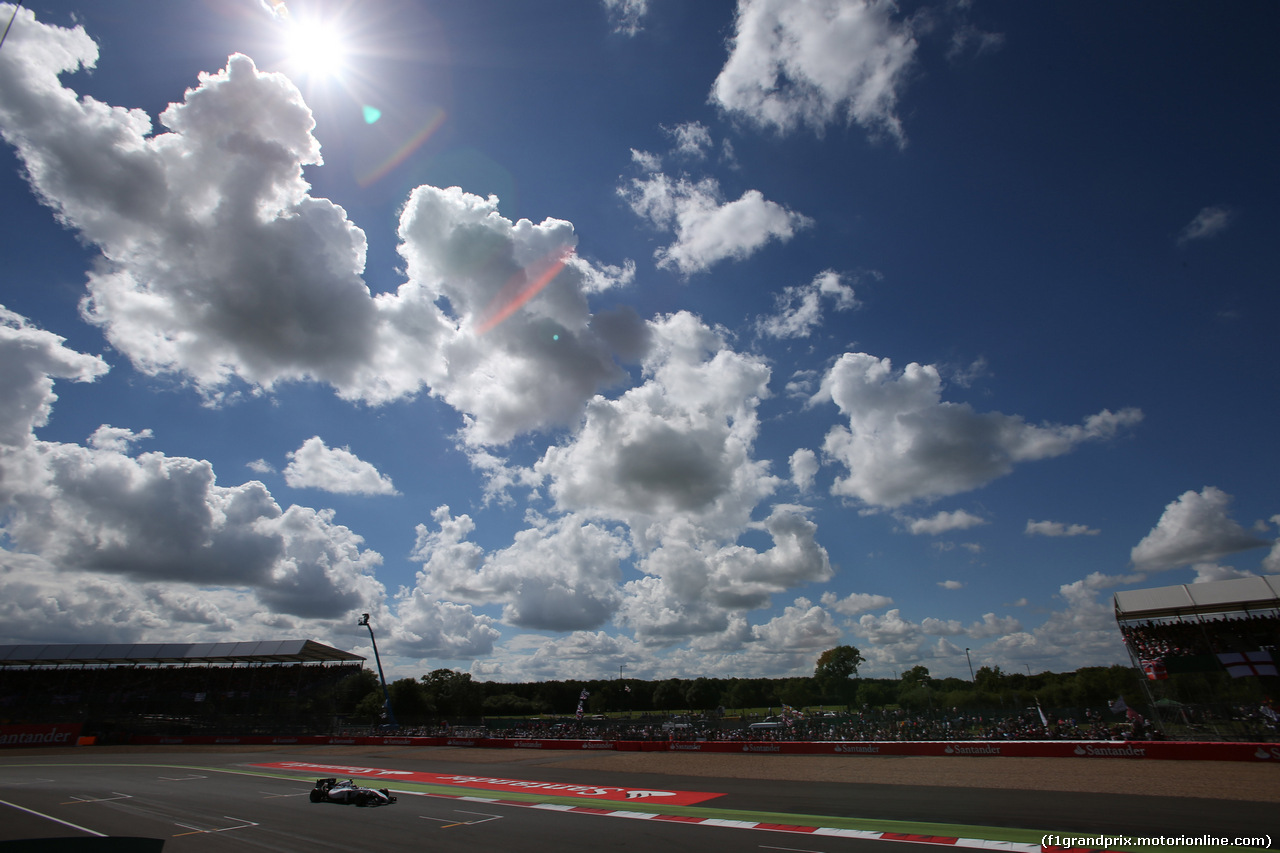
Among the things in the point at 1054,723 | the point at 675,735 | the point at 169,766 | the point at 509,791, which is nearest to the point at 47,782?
the point at 169,766

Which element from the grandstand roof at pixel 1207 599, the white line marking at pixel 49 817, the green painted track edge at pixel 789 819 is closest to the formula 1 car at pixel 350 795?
the green painted track edge at pixel 789 819

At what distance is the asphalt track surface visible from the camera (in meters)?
14.6

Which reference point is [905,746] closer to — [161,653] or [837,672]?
[161,653]

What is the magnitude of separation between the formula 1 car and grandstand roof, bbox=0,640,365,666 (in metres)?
57.4

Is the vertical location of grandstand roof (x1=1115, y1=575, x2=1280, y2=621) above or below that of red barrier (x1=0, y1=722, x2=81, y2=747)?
above

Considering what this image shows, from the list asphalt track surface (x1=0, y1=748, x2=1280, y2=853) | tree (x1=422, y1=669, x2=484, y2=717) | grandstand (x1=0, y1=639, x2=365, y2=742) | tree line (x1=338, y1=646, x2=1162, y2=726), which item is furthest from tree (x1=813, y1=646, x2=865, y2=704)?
asphalt track surface (x1=0, y1=748, x2=1280, y2=853)

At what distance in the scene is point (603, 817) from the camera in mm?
18438

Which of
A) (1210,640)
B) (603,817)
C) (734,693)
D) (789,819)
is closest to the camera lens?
(789,819)

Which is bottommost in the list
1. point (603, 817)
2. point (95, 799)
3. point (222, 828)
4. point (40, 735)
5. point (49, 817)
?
point (40, 735)

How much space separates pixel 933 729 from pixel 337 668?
8192 centimetres

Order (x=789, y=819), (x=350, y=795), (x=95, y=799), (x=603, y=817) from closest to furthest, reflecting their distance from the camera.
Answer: (x=789, y=819), (x=603, y=817), (x=350, y=795), (x=95, y=799)

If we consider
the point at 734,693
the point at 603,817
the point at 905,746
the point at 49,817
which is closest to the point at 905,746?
the point at 905,746

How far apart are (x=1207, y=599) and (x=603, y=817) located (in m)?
53.2

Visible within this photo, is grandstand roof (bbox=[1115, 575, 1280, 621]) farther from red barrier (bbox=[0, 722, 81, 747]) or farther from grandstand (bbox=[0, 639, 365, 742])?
red barrier (bbox=[0, 722, 81, 747])
